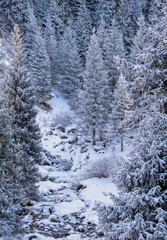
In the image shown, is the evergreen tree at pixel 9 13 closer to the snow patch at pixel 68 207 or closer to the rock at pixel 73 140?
the rock at pixel 73 140

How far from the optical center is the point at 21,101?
36.2ft

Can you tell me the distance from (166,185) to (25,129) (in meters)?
8.20

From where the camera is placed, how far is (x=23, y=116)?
11297 mm

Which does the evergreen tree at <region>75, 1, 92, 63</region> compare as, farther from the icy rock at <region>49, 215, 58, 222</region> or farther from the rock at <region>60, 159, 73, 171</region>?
the icy rock at <region>49, 215, 58, 222</region>

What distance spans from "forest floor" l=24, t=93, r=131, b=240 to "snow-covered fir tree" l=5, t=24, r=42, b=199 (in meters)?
1.48

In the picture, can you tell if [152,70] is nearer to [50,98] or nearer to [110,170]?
[110,170]

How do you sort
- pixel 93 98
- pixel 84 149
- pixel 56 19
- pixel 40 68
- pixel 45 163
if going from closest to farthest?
pixel 45 163, pixel 84 149, pixel 93 98, pixel 40 68, pixel 56 19

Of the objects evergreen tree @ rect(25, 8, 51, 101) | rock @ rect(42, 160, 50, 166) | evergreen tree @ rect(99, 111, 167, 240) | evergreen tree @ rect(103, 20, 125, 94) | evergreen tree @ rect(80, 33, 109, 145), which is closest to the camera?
evergreen tree @ rect(99, 111, 167, 240)

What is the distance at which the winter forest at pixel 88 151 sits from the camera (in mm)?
4328

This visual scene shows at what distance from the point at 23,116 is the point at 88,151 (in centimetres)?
1163

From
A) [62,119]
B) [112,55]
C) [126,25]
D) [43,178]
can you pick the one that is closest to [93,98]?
[62,119]

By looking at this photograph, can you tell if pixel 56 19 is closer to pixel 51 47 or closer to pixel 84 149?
pixel 51 47

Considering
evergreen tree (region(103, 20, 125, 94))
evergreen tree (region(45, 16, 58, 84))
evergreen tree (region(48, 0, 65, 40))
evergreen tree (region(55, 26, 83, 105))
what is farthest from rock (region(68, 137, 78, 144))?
evergreen tree (region(48, 0, 65, 40))

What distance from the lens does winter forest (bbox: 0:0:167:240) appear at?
4.33 meters
